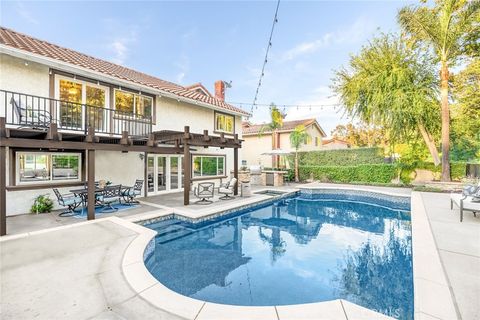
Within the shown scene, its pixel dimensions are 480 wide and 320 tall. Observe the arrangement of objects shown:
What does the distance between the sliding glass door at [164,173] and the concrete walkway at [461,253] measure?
12.6 meters

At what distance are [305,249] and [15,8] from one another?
56.7ft

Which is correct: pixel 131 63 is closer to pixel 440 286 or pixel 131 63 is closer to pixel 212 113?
pixel 212 113

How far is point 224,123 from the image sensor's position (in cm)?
1775

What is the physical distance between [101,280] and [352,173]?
1940cm

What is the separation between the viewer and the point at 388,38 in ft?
52.2

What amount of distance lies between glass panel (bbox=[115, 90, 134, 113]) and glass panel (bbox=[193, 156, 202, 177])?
5.26 meters

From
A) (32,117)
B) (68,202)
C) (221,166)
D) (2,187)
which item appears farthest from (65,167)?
(221,166)

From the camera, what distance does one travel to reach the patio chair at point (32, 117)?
743 cm

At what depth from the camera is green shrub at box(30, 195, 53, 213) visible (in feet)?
28.7

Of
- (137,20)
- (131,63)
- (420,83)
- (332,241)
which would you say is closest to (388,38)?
(420,83)

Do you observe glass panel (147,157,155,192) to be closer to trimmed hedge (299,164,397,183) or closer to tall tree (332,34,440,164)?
trimmed hedge (299,164,397,183)

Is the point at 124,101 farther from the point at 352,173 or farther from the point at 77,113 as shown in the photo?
the point at 352,173

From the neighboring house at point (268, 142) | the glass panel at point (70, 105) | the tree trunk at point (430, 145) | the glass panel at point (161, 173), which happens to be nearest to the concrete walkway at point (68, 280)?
the glass panel at point (70, 105)

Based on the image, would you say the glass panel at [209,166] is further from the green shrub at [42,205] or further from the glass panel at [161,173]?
the green shrub at [42,205]
